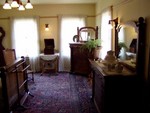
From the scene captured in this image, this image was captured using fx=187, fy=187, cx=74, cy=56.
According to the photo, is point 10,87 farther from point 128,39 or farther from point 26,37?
point 26,37

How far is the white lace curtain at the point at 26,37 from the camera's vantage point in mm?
6809

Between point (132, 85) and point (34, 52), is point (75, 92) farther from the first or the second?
point (34, 52)

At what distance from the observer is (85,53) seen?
616 cm

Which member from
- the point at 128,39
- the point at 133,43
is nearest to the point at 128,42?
the point at 128,39

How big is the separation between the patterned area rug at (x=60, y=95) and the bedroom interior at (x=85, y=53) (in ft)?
0.67

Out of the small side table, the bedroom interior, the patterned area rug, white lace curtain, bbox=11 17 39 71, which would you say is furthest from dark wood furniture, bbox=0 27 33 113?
white lace curtain, bbox=11 17 39 71

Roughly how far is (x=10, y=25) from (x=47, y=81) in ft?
8.75

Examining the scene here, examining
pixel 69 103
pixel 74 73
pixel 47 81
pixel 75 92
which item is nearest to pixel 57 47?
pixel 74 73

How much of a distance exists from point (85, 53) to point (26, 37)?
7.64 ft

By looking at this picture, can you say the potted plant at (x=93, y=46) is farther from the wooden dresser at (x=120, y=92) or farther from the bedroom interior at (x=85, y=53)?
the wooden dresser at (x=120, y=92)

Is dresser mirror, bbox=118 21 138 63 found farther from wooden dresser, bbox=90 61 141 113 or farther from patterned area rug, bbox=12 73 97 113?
patterned area rug, bbox=12 73 97 113

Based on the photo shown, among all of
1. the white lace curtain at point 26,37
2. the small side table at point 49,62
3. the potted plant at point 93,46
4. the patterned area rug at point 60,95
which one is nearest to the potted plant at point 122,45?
the patterned area rug at point 60,95

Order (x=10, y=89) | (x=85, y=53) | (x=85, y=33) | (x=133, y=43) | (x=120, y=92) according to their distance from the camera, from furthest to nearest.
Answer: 1. (x=85, y=33)
2. (x=85, y=53)
3. (x=10, y=89)
4. (x=133, y=43)
5. (x=120, y=92)

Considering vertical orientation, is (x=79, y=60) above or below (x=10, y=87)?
above
